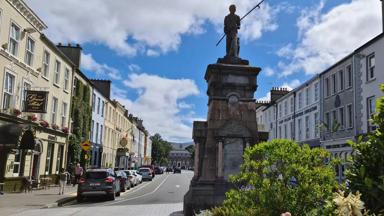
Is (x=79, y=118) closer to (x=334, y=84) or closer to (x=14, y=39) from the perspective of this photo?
(x=14, y=39)

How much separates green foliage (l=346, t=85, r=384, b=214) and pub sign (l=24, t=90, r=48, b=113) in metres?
21.7

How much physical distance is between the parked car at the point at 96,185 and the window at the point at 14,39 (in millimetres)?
8197

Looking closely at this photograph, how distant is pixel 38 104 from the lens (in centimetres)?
2344

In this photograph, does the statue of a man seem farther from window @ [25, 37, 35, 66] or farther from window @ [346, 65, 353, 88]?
window @ [346, 65, 353, 88]

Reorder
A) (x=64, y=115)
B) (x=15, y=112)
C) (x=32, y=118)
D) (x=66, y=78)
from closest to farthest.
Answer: (x=15, y=112)
(x=32, y=118)
(x=64, y=115)
(x=66, y=78)

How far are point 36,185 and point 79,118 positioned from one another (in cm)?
1038

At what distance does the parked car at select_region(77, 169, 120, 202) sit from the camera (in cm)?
2173

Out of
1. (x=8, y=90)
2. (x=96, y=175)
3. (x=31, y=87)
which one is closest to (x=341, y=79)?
(x=96, y=175)

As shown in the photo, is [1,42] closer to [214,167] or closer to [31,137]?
[31,137]

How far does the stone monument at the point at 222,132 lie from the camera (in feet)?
40.4

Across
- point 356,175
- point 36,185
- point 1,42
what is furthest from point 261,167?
point 36,185

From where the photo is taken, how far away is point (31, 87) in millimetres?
25547

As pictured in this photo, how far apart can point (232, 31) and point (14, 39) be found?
14.9 metres

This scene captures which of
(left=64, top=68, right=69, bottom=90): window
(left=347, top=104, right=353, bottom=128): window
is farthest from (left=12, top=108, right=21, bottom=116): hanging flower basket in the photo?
(left=347, top=104, right=353, bottom=128): window
